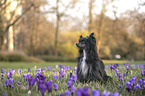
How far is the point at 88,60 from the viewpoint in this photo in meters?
3.75

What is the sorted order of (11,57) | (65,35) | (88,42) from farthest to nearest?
(65,35) → (11,57) → (88,42)

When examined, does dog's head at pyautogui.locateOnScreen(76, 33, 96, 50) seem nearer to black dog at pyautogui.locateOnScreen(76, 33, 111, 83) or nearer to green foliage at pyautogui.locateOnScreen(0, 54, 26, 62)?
black dog at pyautogui.locateOnScreen(76, 33, 111, 83)

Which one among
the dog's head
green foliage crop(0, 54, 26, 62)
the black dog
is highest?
the dog's head

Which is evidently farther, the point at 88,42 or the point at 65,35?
the point at 65,35

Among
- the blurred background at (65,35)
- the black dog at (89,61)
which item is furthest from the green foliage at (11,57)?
the black dog at (89,61)

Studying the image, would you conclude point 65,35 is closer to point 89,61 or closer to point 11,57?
point 11,57

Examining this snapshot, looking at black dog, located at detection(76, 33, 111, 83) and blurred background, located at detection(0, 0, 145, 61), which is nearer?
black dog, located at detection(76, 33, 111, 83)

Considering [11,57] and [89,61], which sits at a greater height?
[89,61]

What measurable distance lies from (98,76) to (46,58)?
18783mm

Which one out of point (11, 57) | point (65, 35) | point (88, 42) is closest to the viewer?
point (88, 42)

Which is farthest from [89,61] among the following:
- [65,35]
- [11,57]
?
[65,35]

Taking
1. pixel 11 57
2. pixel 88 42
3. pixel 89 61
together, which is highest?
pixel 88 42

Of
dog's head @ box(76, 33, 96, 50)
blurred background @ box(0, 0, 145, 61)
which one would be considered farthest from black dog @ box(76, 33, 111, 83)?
blurred background @ box(0, 0, 145, 61)

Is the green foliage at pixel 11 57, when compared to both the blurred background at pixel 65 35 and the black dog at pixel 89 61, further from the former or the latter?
the black dog at pixel 89 61
